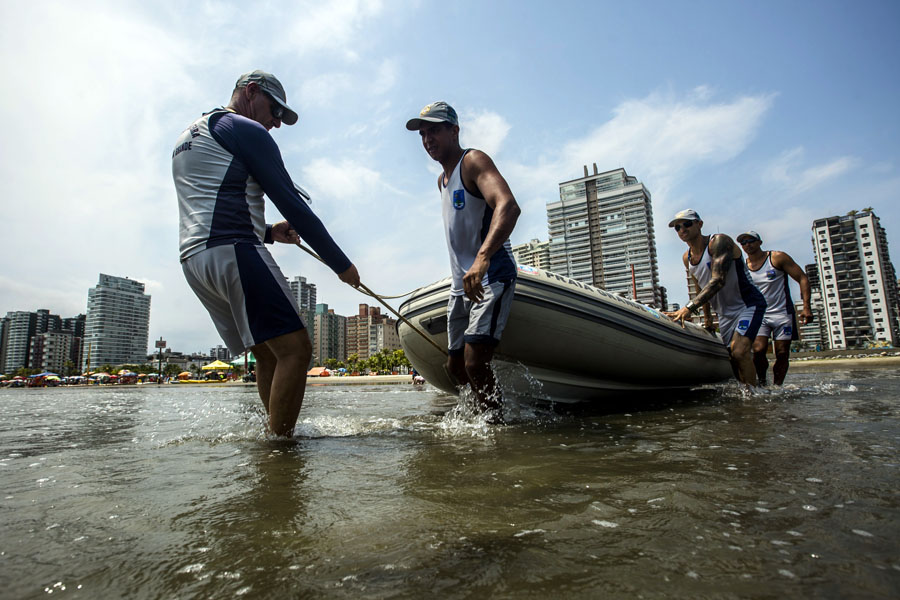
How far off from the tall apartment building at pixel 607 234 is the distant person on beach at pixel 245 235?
295ft

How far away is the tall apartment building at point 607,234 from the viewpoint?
3487 inches

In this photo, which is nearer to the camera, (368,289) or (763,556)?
(763,556)

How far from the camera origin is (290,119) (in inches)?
124

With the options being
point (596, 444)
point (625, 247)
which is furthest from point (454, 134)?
point (625, 247)

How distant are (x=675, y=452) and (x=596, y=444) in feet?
1.26

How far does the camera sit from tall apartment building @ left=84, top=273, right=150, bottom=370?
4754 inches

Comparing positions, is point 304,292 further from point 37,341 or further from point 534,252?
point 534,252

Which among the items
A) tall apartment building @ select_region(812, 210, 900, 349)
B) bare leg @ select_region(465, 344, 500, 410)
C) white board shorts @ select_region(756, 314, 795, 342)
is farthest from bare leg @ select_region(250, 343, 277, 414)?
tall apartment building @ select_region(812, 210, 900, 349)

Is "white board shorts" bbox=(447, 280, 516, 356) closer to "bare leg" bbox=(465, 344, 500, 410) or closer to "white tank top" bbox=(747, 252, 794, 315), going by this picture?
"bare leg" bbox=(465, 344, 500, 410)

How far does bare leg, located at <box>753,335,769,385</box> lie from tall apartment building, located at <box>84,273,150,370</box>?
479 ft

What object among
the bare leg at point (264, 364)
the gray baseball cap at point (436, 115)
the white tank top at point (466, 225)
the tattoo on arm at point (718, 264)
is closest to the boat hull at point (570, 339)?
the tattoo on arm at point (718, 264)

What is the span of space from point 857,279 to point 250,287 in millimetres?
114233

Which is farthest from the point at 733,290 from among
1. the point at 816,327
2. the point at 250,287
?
the point at 816,327

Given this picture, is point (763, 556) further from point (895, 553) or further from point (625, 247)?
point (625, 247)
